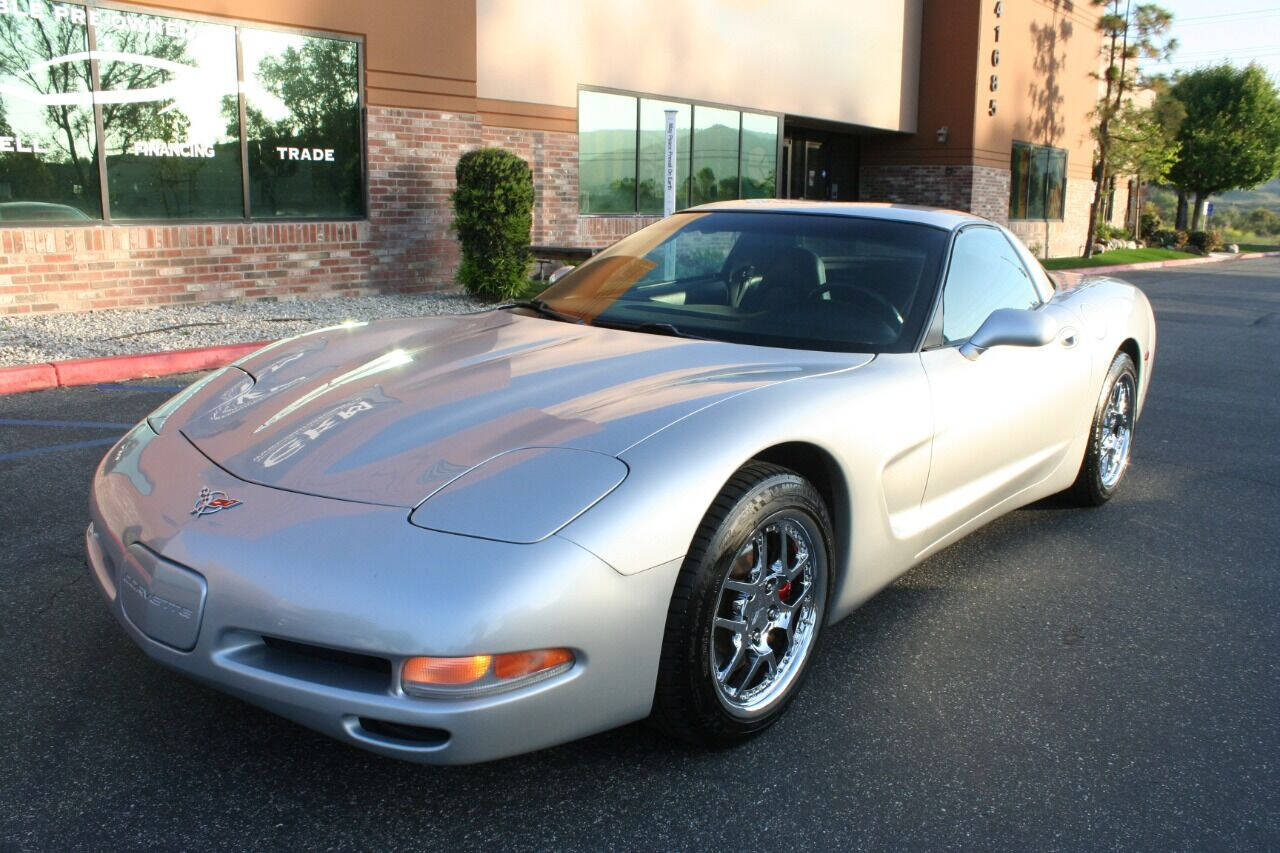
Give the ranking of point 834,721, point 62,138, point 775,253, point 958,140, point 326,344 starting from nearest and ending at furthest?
point 834,721, point 326,344, point 775,253, point 62,138, point 958,140

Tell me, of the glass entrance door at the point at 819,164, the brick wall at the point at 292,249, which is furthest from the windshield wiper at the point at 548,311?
the glass entrance door at the point at 819,164

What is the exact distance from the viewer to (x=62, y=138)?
9.50m

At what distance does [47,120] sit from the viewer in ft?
30.8

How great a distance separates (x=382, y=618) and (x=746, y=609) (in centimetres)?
98

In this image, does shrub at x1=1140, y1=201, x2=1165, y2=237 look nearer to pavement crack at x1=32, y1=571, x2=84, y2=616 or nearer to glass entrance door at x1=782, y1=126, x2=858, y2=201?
glass entrance door at x1=782, y1=126, x2=858, y2=201

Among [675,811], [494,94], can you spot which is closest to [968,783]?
[675,811]

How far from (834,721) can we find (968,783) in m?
0.41

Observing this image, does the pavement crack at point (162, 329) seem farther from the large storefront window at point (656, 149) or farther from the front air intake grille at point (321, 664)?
the large storefront window at point (656, 149)

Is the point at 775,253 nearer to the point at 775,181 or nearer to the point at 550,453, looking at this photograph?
the point at 550,453

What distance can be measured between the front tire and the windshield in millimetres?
797

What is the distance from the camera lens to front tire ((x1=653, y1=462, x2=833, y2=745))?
2.48 meters

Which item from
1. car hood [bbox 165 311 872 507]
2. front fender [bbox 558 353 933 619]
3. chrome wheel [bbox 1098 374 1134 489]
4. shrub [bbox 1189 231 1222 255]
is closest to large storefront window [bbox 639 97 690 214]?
chrome wheel [bbox 1098 374 1134 489]

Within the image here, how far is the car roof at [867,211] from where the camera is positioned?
397 centimetres

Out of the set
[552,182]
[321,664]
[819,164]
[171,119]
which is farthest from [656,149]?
[321,664]
